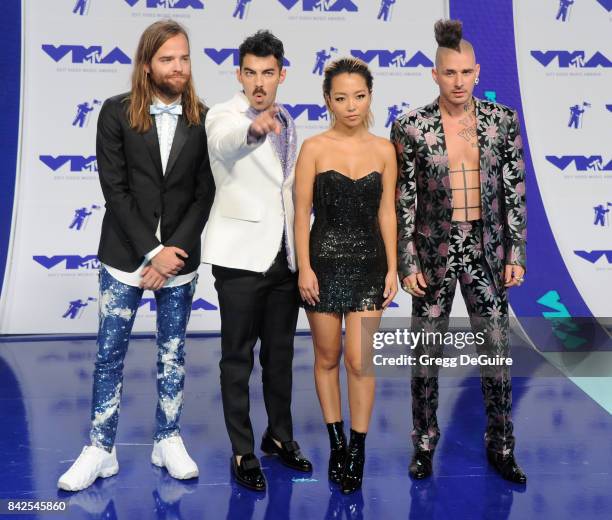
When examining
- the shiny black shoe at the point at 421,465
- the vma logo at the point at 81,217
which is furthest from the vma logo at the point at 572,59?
the shiny black shoe at the point at 421,465

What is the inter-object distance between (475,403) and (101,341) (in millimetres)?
2088

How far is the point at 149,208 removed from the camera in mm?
3377

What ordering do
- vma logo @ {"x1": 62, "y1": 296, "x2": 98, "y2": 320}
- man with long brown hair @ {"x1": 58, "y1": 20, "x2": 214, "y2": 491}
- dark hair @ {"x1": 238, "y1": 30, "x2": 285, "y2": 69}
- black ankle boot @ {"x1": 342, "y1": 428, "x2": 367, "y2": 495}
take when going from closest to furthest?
1. dark hair @ {"x1": 238, "y1": 30, "x2": 285, "y2": 69}
2. man with long brown hair @ {"x1": 58, "y1": 20, "x2": 214, "y2": 491}
3. black ankle boot @ {"x1": 342, "y1": 428, "x2": 367, "y2": 495}
4. vma logo @ {"x1": 62, "y1": 296, "x2": 98, "y2": 320}

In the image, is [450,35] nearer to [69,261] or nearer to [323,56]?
[323,56]

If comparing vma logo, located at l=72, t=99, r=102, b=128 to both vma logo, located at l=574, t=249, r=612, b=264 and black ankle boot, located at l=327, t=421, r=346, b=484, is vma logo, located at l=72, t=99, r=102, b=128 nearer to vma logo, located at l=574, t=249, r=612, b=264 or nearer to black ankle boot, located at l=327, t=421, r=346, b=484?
black ankle boot, located at l=327, t=421, r=346, b=484

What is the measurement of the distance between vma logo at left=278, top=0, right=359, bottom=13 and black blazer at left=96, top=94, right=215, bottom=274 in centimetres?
285

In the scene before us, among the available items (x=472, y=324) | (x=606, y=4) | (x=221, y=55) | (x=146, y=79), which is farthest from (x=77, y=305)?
(x=606, y=4)

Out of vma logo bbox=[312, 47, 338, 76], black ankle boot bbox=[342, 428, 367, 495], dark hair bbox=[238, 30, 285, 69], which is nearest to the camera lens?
dark hair bbox=[238, 30, 285, 69]

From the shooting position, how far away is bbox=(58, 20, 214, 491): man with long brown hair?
333 cm

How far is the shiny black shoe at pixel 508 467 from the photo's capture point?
3.51 m

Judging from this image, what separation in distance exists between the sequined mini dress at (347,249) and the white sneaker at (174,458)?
864mm

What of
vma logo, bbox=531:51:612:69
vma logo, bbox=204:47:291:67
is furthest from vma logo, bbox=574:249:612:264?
vma logo, bbox=204:47:291:67

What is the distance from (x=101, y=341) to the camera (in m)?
3.47

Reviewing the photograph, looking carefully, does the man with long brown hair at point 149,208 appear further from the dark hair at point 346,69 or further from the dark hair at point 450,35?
the dark hair at point 450,35
